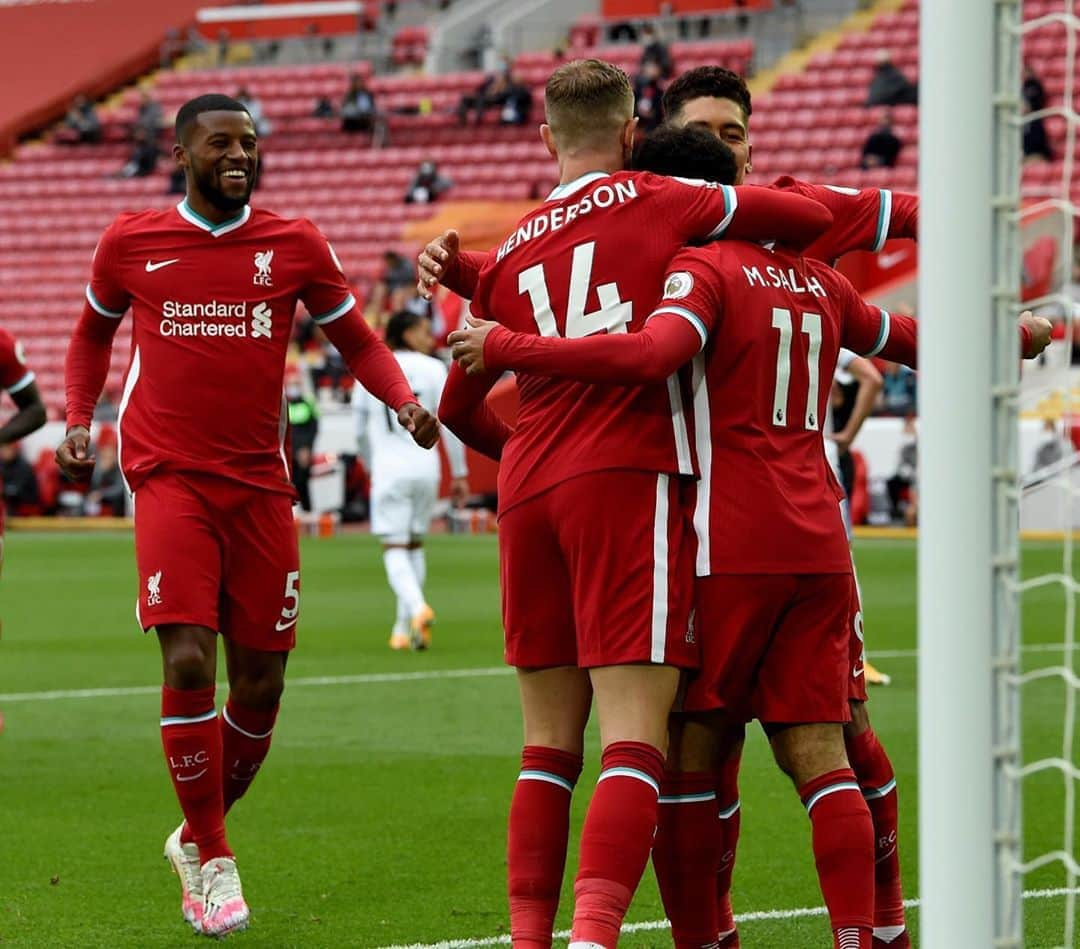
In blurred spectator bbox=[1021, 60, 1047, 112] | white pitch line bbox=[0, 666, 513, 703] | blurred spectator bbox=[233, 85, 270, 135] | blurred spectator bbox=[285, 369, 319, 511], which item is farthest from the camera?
blurred spectator bbox=[233, 85, 270, 135]

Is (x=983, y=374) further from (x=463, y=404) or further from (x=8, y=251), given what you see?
(x=8, y=251)

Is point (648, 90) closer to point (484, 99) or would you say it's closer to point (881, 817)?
point (484, 99)

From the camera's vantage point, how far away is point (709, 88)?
15.6 feet

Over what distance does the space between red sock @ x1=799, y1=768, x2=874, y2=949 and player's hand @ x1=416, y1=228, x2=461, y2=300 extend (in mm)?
1489

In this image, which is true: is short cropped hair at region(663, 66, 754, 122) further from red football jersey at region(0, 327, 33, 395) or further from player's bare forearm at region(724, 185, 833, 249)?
red football jersey at region(0, 327, 33, 395)

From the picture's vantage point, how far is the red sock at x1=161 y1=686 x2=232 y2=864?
5363mm

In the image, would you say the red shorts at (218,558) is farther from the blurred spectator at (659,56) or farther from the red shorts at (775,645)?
the blurred spectator at (659,56)

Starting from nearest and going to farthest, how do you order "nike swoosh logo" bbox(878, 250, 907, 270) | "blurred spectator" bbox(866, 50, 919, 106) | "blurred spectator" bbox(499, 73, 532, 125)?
"nike swoosh logo" bbox(878, 250, 907, 270), "blurred spectator" bbox(866, 50, 919, 106), "blurred spectator" bbox(499, 73, 532, 125)

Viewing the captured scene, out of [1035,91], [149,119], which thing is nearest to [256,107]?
[149,119]

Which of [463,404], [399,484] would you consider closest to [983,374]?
[463,404]

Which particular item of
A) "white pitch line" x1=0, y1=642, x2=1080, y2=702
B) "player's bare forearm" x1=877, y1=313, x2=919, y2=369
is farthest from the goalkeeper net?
"white pitch line" x1=0, y1=642, x2=1080, y2=702

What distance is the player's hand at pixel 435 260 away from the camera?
446 centimetres

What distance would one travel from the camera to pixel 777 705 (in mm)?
4129

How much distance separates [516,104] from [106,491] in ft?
35.8
